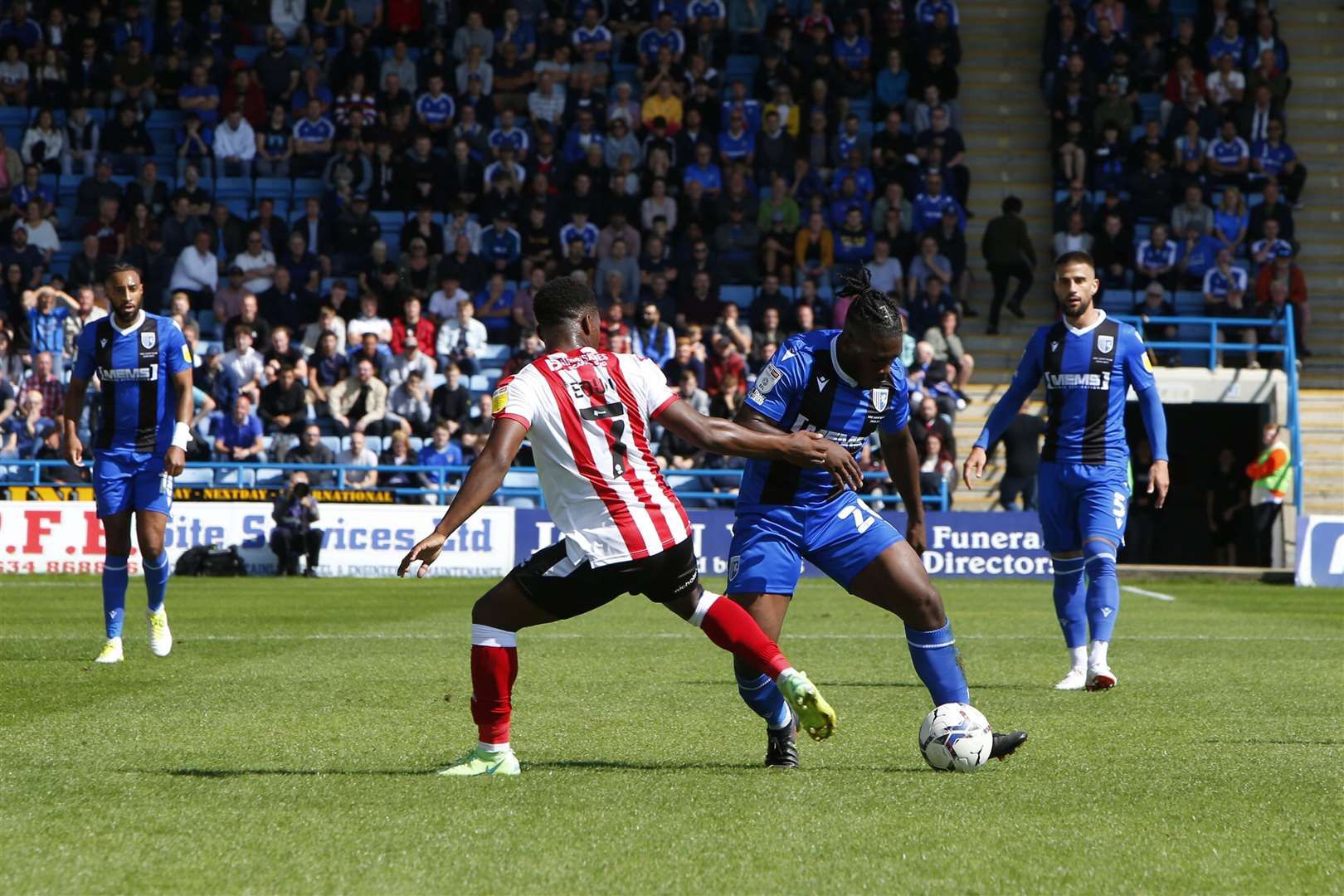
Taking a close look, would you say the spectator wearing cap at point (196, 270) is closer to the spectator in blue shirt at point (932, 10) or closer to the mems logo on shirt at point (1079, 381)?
the spectator in blue shirt at point (932, 10)

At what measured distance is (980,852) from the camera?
5.11 m

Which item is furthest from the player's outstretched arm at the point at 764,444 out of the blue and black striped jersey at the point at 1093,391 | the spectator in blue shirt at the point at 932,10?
the spectator in blue shirt at the point at 932,10

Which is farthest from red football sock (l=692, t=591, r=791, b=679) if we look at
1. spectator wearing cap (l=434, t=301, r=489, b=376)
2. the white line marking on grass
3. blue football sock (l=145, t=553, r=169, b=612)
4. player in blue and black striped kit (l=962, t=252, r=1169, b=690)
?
spectator wearing cap (l=434, t=301, r=489, b=376)

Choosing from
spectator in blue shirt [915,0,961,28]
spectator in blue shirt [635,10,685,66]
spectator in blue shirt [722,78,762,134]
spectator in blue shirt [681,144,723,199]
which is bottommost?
spectator in blue shirt [681,144,723,199]

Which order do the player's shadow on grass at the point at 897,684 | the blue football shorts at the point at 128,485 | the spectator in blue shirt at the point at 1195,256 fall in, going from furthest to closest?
the spectator in blue shirt at the point at 1195,256
the blue football shorts at the point at 128,485
the player's shadow on grass at the point at 897,684

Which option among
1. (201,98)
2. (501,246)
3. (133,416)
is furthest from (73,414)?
(201,98)

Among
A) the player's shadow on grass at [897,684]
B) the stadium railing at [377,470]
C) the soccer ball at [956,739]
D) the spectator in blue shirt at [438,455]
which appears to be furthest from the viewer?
the spectator in blue shirt at [438,455]

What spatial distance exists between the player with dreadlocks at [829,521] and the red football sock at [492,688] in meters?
0.94

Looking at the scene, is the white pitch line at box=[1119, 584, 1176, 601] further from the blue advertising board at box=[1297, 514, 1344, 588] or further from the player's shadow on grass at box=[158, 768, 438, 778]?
the player's shadow on grass at box=[158, 768, 438, 778]

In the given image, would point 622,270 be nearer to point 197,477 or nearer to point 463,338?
point 463,338

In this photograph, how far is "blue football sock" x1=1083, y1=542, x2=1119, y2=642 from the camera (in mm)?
9992

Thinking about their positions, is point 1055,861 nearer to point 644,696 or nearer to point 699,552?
point 644,696

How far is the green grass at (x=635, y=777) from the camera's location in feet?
16.0

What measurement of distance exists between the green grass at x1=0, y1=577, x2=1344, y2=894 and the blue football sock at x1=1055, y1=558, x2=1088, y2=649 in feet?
1.52
